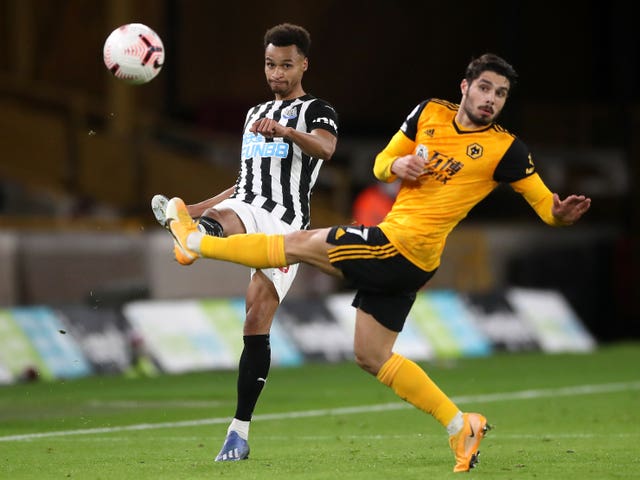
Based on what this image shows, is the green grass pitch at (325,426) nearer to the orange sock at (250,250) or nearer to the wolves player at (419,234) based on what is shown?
the wolves player at (419,234)

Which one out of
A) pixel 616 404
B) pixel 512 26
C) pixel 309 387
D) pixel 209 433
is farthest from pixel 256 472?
pixel 512 26

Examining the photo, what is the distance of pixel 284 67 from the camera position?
8.66 meters

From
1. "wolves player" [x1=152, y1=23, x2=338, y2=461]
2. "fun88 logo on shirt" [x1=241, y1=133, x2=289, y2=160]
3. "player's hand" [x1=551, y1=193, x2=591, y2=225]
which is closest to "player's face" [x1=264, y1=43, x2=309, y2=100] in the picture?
"wolves player" [x1=152, y1=23, x2=338, y2=461]

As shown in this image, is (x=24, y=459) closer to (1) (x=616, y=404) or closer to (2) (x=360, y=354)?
(2) (x=360, y=354)

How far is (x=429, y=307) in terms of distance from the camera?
18.2 metres

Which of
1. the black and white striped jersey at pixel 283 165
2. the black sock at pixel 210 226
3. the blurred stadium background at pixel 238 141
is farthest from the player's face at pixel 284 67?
the blurred stadium background at pixel 238 141

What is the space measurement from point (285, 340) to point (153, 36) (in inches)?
314

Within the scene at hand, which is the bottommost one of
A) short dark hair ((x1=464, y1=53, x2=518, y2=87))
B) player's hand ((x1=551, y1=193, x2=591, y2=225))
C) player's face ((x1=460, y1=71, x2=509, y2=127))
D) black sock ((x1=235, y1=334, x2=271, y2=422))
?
black sock ((x1=235, y1=334, x2=271, y2=422))

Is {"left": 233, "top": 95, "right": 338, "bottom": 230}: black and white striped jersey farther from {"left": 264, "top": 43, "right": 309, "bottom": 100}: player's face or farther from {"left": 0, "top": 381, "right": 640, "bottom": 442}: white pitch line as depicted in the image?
{"left": 0, "top": 381, "right": 640, "bottom": 442}: white pitch line

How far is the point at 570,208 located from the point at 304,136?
1546mm

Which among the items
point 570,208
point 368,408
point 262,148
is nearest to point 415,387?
point 570,208

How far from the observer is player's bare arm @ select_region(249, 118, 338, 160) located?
25.9ft

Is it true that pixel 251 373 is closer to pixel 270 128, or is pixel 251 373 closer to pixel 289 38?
pixel 270 128

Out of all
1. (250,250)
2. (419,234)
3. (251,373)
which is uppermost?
(419,234)
